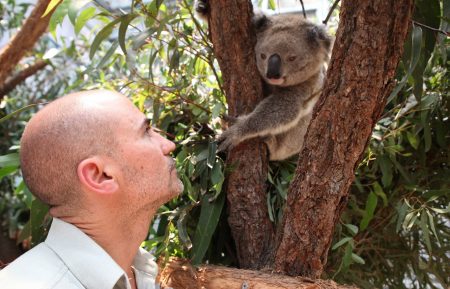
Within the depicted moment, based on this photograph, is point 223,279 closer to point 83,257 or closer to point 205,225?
point 205,225

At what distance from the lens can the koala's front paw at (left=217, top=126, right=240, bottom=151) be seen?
2.02m

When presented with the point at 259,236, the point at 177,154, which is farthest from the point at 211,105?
the point at 259,236

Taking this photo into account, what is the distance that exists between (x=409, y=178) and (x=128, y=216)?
4.58 ft

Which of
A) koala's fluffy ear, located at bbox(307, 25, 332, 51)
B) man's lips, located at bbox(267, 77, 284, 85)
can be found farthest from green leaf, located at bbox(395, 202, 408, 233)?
koala's fluffy ear, located at bbox(307, 25, 332, 51)

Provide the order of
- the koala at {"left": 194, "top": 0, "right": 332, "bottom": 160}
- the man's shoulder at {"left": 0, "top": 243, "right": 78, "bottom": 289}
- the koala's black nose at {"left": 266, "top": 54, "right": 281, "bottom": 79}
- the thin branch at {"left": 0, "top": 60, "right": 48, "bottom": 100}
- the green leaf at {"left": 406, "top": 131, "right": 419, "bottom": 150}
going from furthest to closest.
→ the thin branch at {"left": 0, "top": 60, "right": 48, "bottom": 100}, the koala's black nose at {"left": 266, "top": 54, "right": 281, "bottom": 79}, the koala at {"left": 194, "top": 0, "right": 332, "bottom": 160}, the green leaf at {"left": 406, "top": 131, "right": 419, "bottom": 150}, the man's shoulder at {"left": 0, "top": 243, "right": 78, "bottom": 289}

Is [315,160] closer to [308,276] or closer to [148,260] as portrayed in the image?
[308,276]

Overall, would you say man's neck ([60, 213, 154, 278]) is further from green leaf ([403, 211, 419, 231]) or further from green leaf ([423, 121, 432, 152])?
green leaf ([423, 121, 432, 152])

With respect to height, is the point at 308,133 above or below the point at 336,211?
above

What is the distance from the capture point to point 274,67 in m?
2.47

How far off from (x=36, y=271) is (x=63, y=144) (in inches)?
9.9

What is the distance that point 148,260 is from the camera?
1469 mm

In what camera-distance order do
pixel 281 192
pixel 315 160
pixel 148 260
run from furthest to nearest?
pixel 281 192 < pixel 315 160 < pixel 148 260

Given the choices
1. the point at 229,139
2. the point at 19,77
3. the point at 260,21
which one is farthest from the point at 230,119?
→ the point at 19,77

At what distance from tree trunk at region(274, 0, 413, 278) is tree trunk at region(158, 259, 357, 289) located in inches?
3.5
